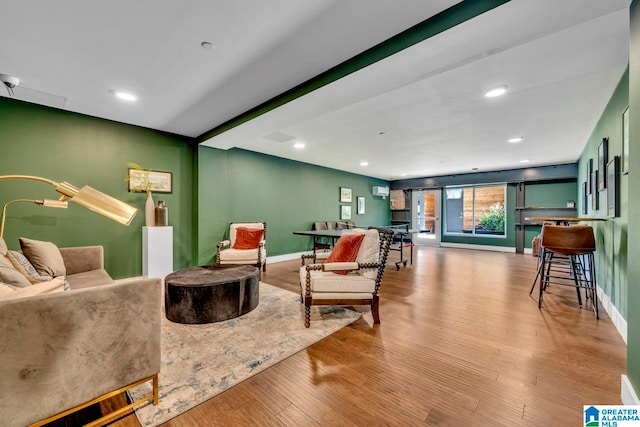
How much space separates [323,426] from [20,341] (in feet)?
4.70

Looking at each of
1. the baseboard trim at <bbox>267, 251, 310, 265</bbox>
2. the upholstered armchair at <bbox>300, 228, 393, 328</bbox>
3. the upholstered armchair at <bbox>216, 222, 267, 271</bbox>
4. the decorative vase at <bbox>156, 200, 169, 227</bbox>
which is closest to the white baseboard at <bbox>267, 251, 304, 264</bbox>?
the baseboard trim at <bbox>267, 251, 310, 265</bbox>

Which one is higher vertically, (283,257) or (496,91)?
(496,91)

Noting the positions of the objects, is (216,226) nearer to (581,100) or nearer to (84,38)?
(84,38)

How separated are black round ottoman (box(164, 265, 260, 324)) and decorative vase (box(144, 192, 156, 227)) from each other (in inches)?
65.1

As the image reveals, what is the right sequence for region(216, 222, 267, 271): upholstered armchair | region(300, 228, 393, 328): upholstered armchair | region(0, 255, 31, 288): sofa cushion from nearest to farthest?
region(0, 255, 31, 288): sofa cushion
region(300, 228, 393, 328): upholstered armchair
region(216, 222, 267, 271): upholstered armchair

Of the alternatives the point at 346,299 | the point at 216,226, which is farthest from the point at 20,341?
the point at 216,226

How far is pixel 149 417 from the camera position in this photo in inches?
54.7


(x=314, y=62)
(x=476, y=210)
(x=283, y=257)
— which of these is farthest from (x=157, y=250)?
(x=476, y=210)

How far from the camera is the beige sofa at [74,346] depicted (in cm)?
106

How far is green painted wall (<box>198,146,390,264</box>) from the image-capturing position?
466 centimetres

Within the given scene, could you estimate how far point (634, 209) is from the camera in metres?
1.45

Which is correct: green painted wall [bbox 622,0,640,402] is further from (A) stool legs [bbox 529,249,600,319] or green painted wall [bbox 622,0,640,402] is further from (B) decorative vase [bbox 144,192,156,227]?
(B) decorative vase [bbox 144,192,156,227]

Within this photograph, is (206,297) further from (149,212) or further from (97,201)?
(149,212)

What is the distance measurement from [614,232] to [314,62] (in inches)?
137
